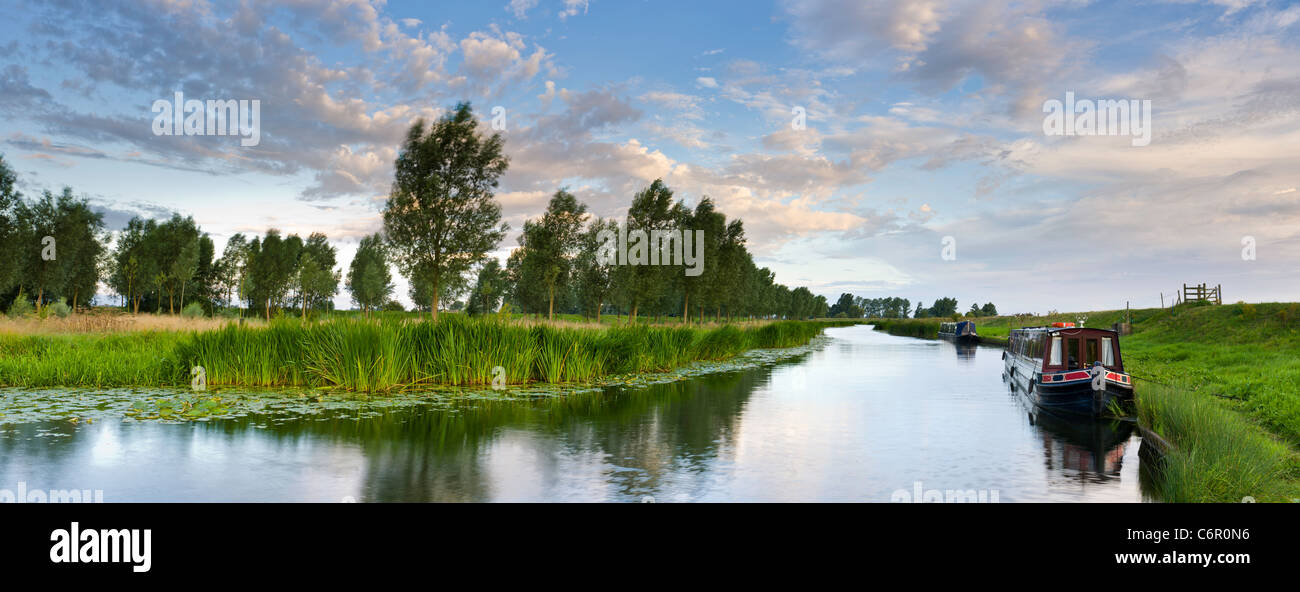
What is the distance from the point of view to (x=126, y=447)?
452 inches

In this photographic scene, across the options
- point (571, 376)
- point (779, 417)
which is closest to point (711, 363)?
point (571, 376)

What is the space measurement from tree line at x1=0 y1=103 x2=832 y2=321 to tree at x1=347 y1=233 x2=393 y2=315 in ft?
0.95

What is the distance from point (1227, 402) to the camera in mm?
18594

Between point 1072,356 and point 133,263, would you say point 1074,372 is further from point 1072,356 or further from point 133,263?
point 133,263

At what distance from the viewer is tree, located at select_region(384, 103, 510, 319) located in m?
40.4

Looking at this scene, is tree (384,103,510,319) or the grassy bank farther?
tree (384,103,510,319)

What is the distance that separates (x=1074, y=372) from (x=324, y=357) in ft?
69.3

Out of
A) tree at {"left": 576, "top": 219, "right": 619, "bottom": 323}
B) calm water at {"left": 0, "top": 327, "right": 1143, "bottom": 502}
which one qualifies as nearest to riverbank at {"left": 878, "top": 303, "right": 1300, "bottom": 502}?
calm water at {"left": 0, "top": 327, "right": 1143, "bottom": 502}

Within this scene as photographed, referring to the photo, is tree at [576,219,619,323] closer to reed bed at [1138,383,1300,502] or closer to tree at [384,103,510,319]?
tree at [384,103,510,319]

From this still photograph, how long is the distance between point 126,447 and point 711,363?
26267 mm

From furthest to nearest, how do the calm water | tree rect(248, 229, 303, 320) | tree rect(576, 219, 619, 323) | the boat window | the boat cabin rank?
tree rect(248, 229, 303, 320) < tree rect(576, 219, 619, 323) < the boat window < the boat cabin < the calm water

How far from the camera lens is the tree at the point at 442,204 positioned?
40438mm

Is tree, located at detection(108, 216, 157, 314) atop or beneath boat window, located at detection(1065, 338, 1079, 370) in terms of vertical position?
atop
